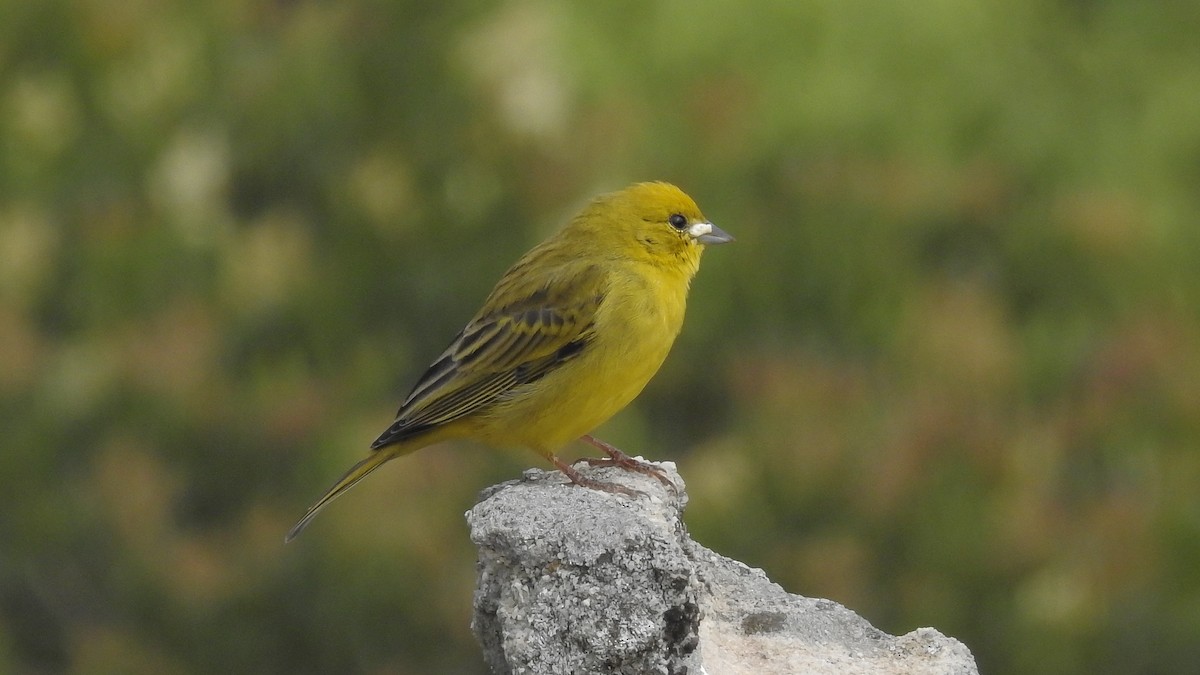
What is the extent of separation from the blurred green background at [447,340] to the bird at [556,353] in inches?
93.1

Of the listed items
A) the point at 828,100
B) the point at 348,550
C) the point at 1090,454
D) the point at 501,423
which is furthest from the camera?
the point at 828,100

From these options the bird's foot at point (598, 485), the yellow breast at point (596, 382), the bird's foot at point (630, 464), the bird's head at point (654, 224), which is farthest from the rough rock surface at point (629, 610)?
the bird's head at point (654, 224)

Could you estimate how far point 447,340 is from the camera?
9586mm

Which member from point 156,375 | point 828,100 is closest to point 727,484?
point 156,375

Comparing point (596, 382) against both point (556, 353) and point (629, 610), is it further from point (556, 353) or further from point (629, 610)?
point (629, 610)

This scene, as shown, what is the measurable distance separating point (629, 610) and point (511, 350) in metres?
1.87

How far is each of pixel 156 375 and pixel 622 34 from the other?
4.59 m

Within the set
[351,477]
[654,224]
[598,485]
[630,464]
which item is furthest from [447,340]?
[598,485]

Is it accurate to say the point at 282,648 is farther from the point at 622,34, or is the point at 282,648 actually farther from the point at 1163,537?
the point at 622,34

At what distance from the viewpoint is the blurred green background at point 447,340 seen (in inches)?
333

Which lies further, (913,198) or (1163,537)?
(913,198)

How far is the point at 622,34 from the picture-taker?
12.1 m

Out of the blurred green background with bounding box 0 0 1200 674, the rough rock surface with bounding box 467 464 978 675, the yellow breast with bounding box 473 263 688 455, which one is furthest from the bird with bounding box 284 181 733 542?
the blurred green background with bounding box 0 0 1200 674

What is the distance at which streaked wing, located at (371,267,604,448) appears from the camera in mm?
5730
